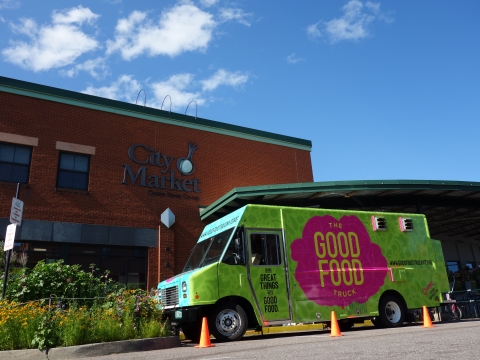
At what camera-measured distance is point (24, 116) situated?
17.1 metres

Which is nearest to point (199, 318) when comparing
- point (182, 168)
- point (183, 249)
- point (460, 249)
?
point (183, 249)

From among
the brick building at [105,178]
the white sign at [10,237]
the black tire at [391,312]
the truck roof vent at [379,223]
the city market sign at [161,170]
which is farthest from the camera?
the city market sign at [161,170]

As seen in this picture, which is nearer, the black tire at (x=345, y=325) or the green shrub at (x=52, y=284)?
the green shrub at (x=52, y=284)

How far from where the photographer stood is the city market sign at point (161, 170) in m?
18.6

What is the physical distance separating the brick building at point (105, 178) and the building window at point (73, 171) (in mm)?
38

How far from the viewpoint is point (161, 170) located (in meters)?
19.4

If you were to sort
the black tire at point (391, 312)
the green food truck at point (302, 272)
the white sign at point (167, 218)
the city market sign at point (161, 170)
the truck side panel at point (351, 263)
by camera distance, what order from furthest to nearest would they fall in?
1. the city market sign at point (161, 170)
2. the white sign at point (167, 218)
3. the black tire at point (391, 312)
4. the truck side panel at point (351, 263)
5. the green food truck at point (302, 272)

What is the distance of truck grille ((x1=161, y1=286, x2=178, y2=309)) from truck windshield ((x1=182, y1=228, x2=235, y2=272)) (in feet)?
2.45

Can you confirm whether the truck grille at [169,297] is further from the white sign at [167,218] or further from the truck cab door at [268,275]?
the white sign at [167,218]

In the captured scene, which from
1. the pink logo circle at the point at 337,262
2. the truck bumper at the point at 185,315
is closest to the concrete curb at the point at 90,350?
the truck bumper at the point at 185,315

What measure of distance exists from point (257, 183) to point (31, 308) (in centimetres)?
1482

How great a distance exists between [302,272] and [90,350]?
542 cm

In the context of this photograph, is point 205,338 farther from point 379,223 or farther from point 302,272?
point 379,223

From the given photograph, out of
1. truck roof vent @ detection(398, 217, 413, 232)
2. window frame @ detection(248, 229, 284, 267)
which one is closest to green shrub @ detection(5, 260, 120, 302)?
window frame @ detection(248, 229, 284, 267)
